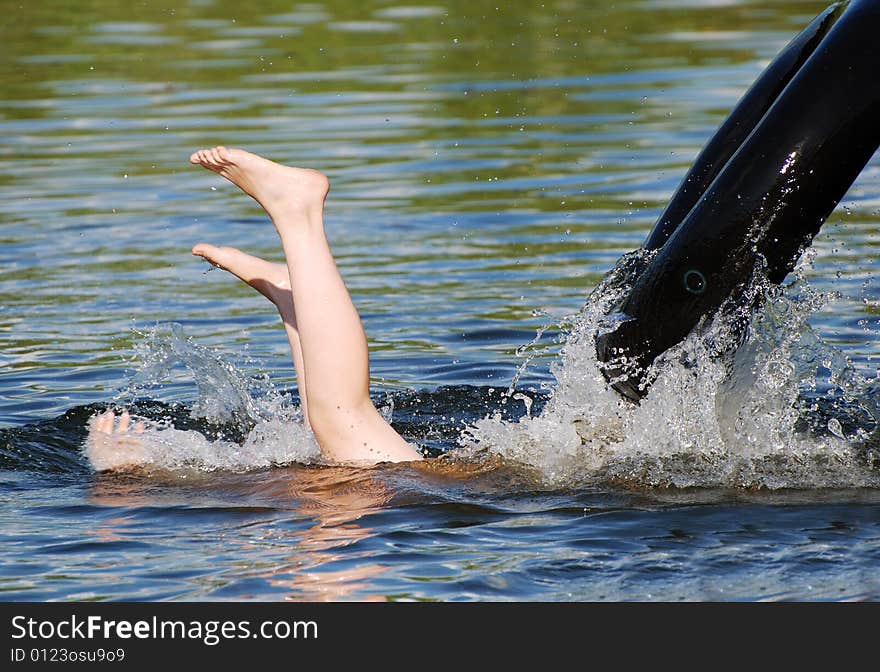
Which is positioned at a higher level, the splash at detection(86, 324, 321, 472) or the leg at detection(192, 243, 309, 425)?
the leg at detection(192, 243, 309, 425)

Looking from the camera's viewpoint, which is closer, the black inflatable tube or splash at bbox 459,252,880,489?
the black inflatable tube

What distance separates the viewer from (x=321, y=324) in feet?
16.7

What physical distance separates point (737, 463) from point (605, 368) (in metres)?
0.62

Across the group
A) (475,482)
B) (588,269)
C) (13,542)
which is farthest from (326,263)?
(588,269)

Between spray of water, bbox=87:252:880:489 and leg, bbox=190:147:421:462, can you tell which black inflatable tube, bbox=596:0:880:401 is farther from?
leg, bbox=190:147:421:462

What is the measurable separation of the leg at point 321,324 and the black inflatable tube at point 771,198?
102 cm

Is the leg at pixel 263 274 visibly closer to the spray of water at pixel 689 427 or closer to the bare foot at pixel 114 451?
the spray of water at pixel 689 427

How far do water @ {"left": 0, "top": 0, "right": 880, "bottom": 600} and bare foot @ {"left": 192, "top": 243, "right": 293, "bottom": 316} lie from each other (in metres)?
0.52

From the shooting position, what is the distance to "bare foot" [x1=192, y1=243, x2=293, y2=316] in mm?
5836

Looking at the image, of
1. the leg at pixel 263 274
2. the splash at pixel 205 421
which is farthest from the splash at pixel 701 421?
the leg at pixel 263 274

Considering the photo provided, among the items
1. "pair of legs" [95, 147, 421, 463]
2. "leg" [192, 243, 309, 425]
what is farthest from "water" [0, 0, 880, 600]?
"leg" [192, 243, 309, 425]

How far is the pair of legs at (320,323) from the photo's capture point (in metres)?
5.10

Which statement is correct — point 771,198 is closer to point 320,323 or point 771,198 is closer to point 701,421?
point 701,421
